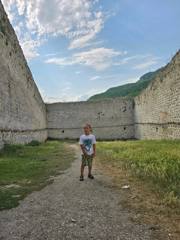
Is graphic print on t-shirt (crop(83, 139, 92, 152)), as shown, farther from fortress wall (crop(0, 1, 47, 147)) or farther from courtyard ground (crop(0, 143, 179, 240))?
fortress wall (crop(0, 1, 47, 147))

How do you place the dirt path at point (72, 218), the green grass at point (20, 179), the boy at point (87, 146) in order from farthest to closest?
the boy at point (87, 146) < the green grass at point (20, 179) < the dirt path at point (72, 218)

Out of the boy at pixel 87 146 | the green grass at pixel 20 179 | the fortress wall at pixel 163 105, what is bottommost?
the green grass at pixel 20 179

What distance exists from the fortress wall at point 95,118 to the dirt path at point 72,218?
2602cm

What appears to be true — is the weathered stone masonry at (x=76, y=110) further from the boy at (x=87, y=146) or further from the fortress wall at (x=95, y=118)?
the boy at (x=87, y=146)

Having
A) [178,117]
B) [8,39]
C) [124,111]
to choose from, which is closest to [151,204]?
[178,117]

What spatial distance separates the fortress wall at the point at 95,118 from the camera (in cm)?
3186

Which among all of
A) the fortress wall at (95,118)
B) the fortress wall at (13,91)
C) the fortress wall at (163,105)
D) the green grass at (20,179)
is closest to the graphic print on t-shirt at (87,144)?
the green grass at (20,179)

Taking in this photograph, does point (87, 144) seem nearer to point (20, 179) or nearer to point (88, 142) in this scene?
point (88, 142)

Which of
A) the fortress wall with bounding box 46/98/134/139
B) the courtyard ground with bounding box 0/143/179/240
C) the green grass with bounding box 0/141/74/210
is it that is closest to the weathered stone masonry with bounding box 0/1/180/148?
the fortress wall with bounding box 46/98/134/139

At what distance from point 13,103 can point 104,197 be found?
500 inches

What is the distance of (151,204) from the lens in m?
4.67

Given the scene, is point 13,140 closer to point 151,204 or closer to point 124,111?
point 151,204

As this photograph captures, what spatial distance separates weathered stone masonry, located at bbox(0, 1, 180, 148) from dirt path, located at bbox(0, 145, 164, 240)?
9.06 m

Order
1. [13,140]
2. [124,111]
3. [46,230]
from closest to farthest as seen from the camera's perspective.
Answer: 1. [46,230]
2. [13,140]
3. [124,111]
